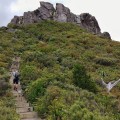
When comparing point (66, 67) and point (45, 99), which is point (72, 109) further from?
point (66, 67)

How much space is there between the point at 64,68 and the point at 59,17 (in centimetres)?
4139

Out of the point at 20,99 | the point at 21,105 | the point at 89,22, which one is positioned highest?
the point at 89,22

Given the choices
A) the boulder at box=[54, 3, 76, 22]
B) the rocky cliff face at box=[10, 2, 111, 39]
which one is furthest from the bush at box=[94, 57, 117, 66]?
the boulder at box=[54, 3, 76, 22]

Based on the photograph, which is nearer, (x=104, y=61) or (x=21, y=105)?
(x=21, y=105)

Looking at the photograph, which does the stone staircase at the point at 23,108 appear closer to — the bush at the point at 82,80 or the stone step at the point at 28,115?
the stone step at the point at 28,115

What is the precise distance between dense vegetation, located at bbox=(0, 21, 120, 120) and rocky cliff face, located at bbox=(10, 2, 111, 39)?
4.23 meters

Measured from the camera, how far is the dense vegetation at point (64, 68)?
61.6ft

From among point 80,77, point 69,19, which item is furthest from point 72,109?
point 69,19

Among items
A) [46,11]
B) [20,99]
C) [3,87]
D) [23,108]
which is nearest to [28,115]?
[23,108]

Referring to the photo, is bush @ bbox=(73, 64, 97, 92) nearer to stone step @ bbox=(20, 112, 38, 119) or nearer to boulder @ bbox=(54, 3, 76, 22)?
stone step @ bbox=(20, 112, 38, 119)

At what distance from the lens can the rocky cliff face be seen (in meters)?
72.8

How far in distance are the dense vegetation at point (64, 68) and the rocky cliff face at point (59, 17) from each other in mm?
4231

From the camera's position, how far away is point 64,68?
109ft

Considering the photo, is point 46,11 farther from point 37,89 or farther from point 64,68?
point 37,89
